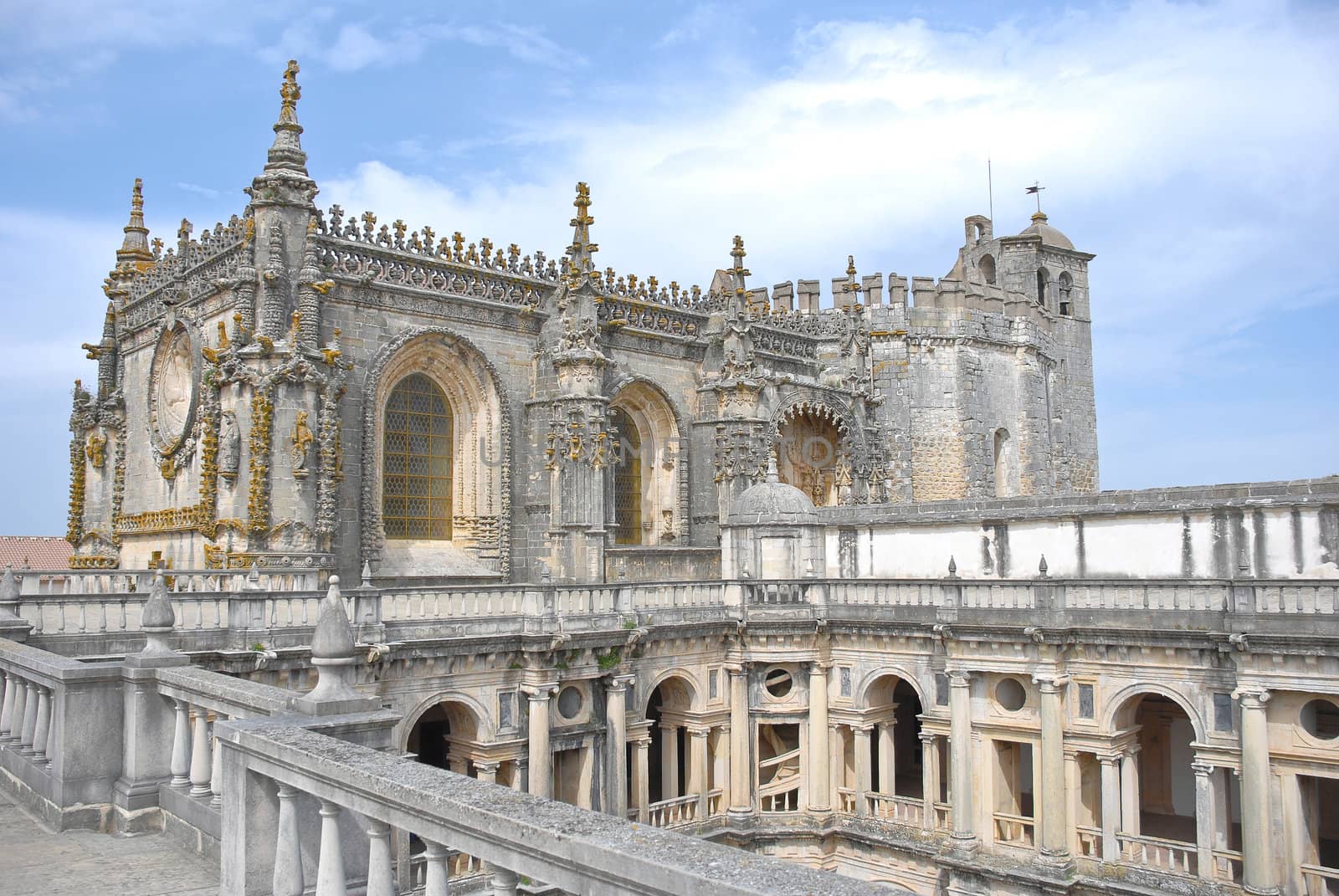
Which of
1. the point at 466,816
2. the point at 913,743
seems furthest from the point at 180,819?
the point at 913,743

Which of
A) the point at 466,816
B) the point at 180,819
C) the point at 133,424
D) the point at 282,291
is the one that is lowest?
the point at 180,819

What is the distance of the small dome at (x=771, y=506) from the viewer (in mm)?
25875

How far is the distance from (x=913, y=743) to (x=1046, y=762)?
9475 mm

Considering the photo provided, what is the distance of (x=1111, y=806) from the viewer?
20969mm

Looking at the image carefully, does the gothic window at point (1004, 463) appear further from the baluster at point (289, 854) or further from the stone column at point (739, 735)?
the baluster at point (289, 854)

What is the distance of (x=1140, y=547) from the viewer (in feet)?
72.6

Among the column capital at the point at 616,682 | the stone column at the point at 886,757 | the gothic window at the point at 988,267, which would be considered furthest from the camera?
the gothic window at the point at 988,267

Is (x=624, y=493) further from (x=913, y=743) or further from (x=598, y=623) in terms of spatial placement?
(x=913, y=743)

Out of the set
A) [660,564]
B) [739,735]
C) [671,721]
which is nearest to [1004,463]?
[660,564]

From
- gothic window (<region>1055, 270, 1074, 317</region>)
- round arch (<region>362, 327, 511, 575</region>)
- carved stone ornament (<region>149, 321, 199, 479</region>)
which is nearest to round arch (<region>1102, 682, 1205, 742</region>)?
round arch (<region>362, 327, 511, 575</region>)

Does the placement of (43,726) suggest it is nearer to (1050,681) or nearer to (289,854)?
(289,854)

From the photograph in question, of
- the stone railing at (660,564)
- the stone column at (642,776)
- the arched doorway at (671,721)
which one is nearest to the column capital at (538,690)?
the stone column at (642,776)

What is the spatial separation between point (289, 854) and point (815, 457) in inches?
1075

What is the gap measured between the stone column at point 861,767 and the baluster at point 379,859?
1970 cm
